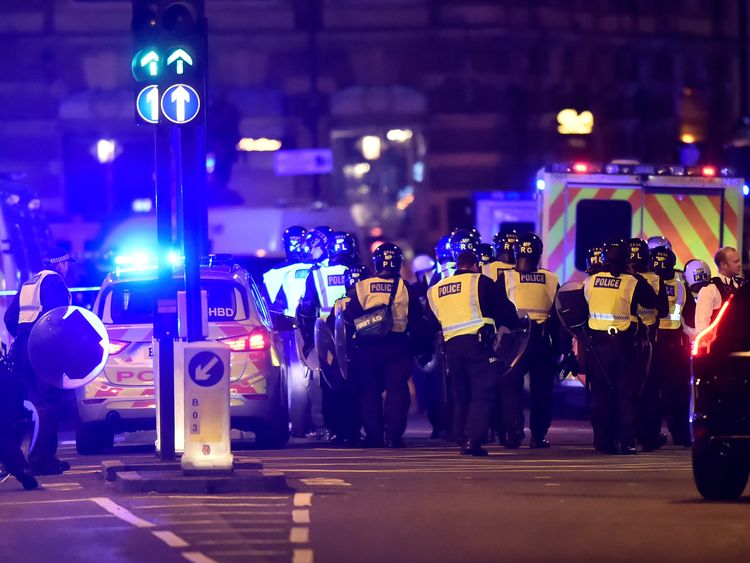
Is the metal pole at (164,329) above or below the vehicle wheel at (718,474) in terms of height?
above

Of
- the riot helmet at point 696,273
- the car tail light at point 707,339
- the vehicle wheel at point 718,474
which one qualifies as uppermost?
the riot helmet at point 696,273

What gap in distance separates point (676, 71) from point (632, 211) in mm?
20601

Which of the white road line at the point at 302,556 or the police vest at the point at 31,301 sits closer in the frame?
the white road line at the point at 302,556

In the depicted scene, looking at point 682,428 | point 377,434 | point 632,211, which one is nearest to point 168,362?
point 377,434

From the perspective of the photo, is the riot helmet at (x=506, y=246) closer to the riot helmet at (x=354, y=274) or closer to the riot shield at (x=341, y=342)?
the riot helmet at (x=354, y=274)

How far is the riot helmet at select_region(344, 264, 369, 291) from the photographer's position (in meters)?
18.5

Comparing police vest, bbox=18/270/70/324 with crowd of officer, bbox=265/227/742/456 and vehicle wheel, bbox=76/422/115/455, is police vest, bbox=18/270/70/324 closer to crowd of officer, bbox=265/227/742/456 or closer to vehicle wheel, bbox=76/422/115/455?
vehicle wheel, bbox=76/422/115/455

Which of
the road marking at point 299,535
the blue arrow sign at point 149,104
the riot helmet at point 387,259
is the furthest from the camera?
the riot helmet at point 387,259

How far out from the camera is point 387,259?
698 inches

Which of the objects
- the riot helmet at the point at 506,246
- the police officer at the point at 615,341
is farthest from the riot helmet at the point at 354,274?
the police officer at the point at 615,341

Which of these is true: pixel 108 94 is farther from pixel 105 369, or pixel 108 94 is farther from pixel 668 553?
pixel 668 553

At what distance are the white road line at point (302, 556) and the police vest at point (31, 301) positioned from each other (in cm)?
487

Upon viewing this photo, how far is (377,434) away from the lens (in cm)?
1809

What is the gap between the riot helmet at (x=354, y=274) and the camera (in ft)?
60.5
